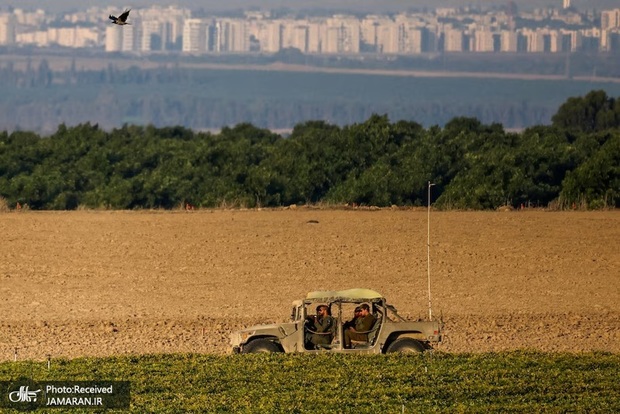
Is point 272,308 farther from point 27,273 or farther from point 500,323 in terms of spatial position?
point 27,273

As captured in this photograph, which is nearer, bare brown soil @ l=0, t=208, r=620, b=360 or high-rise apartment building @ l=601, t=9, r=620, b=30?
bare brown soil @ l=0, t=208, r=620, b=360

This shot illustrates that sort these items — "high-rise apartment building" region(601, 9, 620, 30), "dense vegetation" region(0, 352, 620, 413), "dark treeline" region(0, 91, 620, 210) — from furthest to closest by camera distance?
"high-rise apartment building" region(601, 9, 620, 30) < "dark treeline" region(0, 91, 620, 210) < "dense vegetation" region(0, 352, 620, 413)

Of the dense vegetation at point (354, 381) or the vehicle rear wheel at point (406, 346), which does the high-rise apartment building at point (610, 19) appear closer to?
the vehicle rear wheel at point (406, 346)

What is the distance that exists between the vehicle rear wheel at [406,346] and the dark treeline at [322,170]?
1606cm

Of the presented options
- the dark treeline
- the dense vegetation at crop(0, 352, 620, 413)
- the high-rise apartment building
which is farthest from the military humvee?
the high-rise apartment building

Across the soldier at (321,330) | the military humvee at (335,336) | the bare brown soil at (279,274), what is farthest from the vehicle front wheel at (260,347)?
the bare brown soil at (279,274)

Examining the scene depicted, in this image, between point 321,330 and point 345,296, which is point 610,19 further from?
point 321,330

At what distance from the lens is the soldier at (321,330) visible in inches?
659

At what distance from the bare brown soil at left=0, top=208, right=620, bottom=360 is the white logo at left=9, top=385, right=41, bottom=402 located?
2.99 m

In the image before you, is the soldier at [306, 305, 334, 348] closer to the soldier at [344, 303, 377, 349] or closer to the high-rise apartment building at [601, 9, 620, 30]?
the soldier at [344, 303, 377, 349]

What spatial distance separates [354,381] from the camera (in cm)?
1499

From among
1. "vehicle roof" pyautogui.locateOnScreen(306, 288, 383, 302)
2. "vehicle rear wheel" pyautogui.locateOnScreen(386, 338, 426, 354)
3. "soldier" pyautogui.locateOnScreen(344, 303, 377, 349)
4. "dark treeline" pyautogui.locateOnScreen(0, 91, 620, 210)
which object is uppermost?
"vehicle roof" pyautogui.locateOnScreen(306, 288, 383, 302)

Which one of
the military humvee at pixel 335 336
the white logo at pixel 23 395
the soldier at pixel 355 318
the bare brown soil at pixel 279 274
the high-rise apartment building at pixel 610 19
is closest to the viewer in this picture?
the white logo at pixel 23 395

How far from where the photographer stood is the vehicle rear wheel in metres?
16.7
